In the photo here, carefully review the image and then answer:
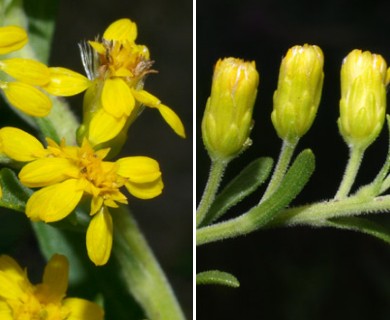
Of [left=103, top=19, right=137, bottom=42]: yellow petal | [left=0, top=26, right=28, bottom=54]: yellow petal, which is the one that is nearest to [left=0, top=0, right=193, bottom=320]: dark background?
[left=103, top=19, right=137, bottom=42]: yellow petal

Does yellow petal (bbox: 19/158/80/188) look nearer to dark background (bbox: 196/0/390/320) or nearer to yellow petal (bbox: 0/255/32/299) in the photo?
yellow petal (bbox: 0/255/32/299)

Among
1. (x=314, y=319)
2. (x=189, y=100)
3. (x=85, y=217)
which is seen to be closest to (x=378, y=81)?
(x=85, y=217)

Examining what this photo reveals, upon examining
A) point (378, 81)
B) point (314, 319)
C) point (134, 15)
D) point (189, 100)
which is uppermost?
point (378, 81)

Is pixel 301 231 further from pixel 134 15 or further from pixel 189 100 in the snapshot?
pixel 134 15

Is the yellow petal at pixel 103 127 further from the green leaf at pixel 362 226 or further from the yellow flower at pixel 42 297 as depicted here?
the green leaf at pixel 362 226

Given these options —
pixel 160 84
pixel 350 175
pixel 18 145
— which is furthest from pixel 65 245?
pixel 160 84

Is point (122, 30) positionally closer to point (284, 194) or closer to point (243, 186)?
point (243, 186)

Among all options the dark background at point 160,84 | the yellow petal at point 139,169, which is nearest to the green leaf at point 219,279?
the yellow petal at point 139,169
